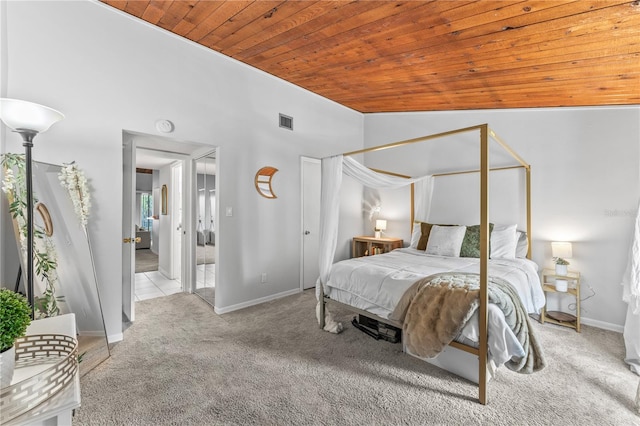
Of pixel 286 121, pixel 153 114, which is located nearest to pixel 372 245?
pixel 286 121

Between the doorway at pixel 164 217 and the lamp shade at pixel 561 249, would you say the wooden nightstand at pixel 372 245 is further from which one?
the doorway at pixel 164 217

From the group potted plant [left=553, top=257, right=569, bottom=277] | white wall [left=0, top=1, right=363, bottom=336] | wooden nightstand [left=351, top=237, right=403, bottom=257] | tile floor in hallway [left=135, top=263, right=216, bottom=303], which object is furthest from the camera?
wooden nightstand [left=351, top=237, right=403, bottom=257]

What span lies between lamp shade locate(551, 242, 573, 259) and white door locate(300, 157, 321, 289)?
3111 mm

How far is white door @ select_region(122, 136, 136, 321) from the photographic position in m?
3.21

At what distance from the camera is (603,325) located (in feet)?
11.0

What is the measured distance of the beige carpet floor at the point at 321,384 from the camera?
6.08ft

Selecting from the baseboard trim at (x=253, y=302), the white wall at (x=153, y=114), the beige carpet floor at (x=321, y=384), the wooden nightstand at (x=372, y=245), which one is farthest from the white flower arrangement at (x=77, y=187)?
the wooden nightstand at (x=372, y=245)

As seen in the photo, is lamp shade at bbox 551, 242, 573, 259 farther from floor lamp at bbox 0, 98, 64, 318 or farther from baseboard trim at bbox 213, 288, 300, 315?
floor lamp at bbox 0, 98, 64, 318

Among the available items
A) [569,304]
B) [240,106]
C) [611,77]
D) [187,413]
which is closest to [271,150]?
[240,106]

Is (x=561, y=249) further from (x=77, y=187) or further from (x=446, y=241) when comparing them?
(x=77, y=187)

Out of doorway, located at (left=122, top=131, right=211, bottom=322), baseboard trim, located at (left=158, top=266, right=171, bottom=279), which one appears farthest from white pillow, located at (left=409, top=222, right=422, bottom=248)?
baseboard trim, located at (left=158, top=266, right=171, bottom=279)

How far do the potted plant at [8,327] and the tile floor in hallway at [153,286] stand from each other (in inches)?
139

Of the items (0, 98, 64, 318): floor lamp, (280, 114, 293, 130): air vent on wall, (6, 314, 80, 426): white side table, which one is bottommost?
(6, 314, 80, 426): white side table

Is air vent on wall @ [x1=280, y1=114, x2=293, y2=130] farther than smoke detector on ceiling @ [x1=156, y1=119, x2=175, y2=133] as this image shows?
Yes
